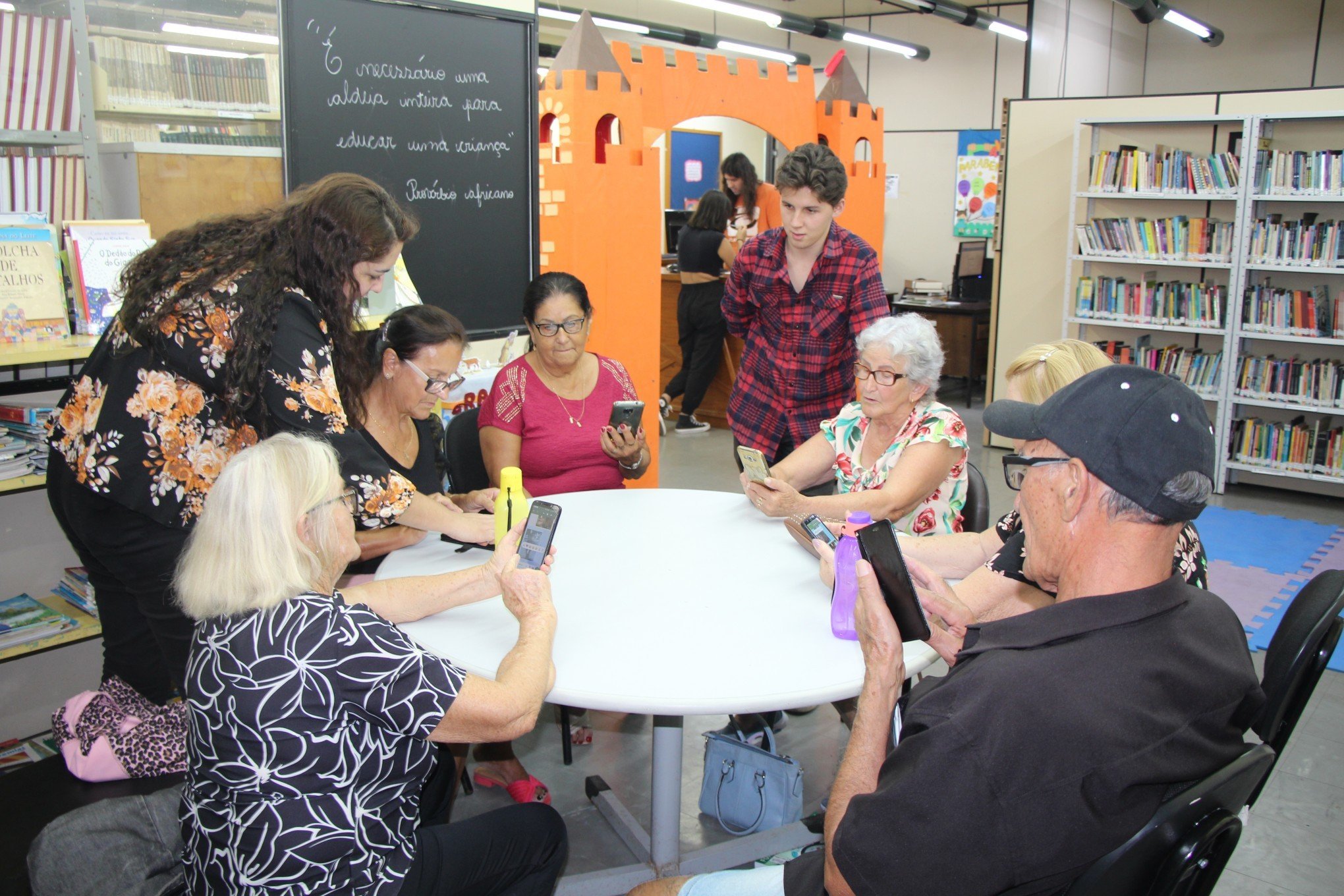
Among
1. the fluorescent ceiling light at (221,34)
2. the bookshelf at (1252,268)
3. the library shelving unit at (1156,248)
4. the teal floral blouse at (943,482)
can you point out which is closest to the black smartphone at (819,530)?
the teal floral blouse at (943,482)

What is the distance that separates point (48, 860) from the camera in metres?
1.59

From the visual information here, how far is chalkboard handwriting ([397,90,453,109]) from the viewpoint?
3492 mm

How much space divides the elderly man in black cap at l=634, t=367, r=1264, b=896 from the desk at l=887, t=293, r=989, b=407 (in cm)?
733

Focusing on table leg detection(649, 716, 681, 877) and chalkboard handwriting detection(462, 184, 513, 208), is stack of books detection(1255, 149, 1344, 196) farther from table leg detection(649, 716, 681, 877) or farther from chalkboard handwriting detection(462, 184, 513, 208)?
table leg detection(649, 716, 681, 877)

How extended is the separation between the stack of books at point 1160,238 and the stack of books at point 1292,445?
103cm

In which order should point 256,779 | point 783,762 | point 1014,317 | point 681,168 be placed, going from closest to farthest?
point 256,779, point 783,762, point 1014,317, point 681,168

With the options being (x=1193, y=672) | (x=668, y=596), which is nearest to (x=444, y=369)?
(x=668, y=596)

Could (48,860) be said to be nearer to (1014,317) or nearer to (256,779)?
(256,779)

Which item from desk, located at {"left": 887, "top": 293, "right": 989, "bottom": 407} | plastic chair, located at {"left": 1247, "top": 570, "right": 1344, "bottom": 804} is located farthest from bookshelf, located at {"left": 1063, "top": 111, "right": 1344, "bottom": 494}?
plastic chair, located at {"left": 1247, "top": 570, "right": 1344, "bottom": 804}

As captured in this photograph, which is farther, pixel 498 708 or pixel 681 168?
pixel 681 168

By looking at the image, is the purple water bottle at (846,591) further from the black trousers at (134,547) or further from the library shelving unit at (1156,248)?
the library shelving unit at (1156,248)

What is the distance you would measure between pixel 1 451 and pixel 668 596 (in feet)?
5.91

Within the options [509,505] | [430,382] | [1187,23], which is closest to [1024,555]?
[509,505]

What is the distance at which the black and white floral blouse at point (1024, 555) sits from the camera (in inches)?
71.7
